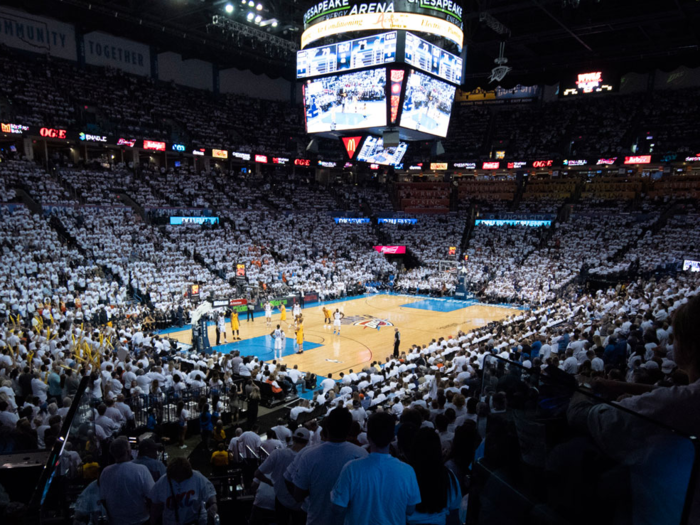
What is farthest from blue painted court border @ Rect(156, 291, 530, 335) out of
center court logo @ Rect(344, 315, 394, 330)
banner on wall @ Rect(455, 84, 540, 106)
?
banner on wall @ Rect(455, 84, 540, 106)

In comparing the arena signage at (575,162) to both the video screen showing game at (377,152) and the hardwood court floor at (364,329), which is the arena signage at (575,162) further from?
the video screen showing game at (377,152)

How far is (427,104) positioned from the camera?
1777cm

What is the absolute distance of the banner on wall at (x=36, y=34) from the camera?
32.7m

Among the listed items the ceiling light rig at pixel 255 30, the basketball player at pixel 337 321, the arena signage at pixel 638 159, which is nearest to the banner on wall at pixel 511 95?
the arena signage at pixel 638 159

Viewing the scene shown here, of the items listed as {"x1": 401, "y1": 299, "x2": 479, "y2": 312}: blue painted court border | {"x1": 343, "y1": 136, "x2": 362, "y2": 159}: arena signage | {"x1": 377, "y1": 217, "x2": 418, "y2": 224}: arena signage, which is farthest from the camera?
{"x1": 377, "y1": 217, "x2": 418, "y2": 224}: arena signage

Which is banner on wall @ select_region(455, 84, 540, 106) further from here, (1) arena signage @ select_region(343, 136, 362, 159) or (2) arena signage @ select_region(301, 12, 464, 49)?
(1) arena signage @ select_region(343, 136, 362, 159)

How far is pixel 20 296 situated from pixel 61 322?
409 cm

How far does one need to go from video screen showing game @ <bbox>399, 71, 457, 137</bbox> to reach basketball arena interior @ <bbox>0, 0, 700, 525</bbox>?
125 mm

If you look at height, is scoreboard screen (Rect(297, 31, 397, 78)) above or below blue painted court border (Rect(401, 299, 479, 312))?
above

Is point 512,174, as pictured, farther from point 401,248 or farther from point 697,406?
point 697,406

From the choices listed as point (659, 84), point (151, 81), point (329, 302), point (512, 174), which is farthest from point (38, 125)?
point (659, 84)

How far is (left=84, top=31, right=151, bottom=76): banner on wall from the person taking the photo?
37.2m

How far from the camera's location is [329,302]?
1240 inches

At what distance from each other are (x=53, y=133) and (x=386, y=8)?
78.8 ft
